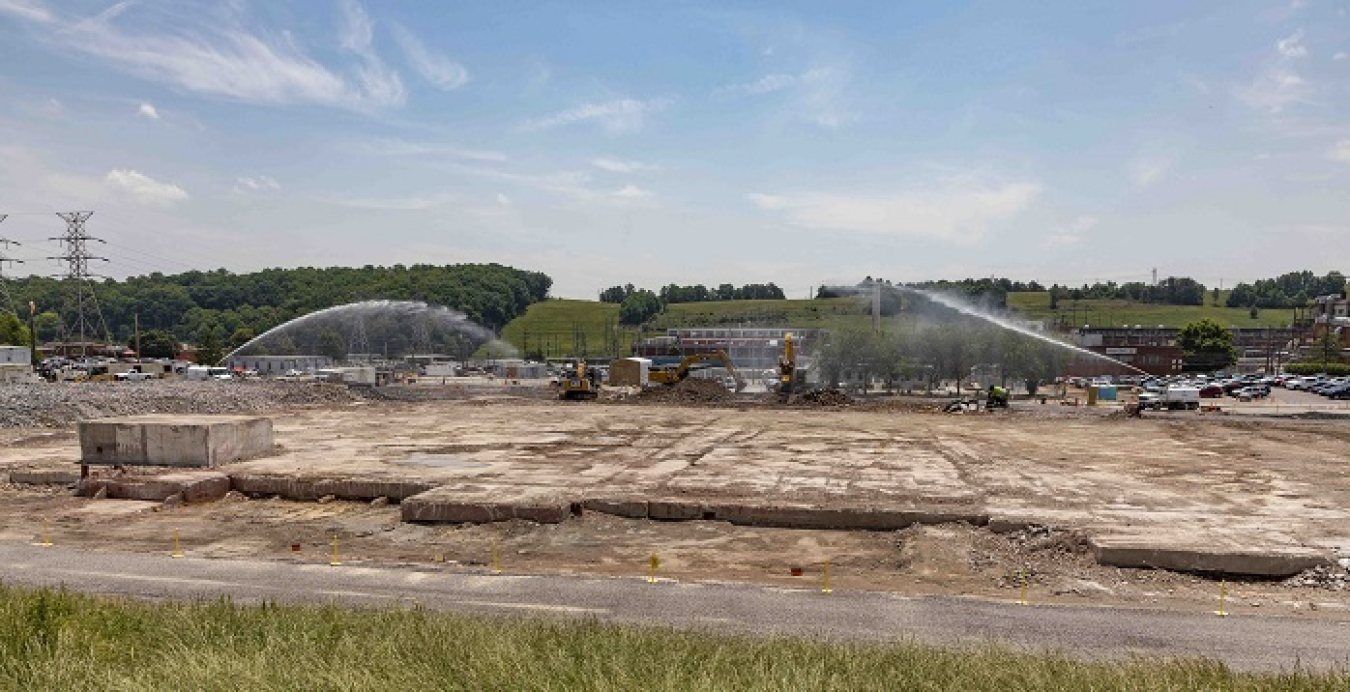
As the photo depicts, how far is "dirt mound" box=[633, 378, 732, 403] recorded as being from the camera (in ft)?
257

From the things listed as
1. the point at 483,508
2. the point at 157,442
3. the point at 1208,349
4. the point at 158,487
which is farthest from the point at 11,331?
the point at 1208,349

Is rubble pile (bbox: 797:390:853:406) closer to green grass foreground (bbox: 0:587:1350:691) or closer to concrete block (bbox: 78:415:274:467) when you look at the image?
concrete block (bbox: 78:415:274:467)

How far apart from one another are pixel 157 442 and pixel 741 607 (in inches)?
1179

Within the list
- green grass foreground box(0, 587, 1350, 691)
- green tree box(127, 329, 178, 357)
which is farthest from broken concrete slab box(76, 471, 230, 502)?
green tree box(127, 329, 178, 357)

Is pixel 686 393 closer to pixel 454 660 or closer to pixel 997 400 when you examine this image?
pixel 997 400

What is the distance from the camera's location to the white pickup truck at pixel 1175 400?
69.9 m

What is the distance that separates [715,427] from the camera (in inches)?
2200

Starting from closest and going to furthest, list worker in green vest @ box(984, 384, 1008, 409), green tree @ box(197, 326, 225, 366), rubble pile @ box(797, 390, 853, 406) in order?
worker in green vest @ box(984, 384, 1008, 409) → rubble pile @ box(797, 390, 853, 406) → green tree @ box(197, 326, 225, 366)

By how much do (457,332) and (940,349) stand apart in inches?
4964

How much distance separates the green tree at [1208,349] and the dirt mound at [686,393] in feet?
302

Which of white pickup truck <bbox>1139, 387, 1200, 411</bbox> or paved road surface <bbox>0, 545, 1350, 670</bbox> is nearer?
paved road surface <bbox>0, 545, 1350, 670</bbox>

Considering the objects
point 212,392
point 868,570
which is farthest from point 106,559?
point 212,392

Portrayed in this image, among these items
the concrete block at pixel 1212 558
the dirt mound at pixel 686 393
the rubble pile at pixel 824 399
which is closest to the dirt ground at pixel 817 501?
the concrete block at pixel 1212 558

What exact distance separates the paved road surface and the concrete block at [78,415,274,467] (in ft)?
46.6
